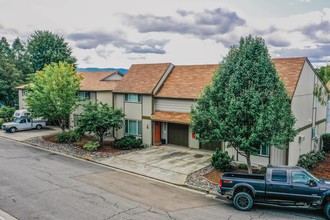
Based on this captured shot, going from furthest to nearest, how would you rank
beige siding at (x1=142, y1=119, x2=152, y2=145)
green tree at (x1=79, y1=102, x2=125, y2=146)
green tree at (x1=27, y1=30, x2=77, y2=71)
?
1. green tree at (x1=27, y1=30, x2=77, y2=71)
2. beige siding at (x1=142, y1=119, x2=152, y2=145)
3. green tree at (x1=79, y1=102, x2=125, y2=146)

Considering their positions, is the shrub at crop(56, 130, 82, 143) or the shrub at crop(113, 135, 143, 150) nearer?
the shrub at crop(113, 135, 143, 150)

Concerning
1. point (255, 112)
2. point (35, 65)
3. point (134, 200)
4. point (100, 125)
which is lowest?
point (134, 200)

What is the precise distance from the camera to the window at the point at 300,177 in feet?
40.5

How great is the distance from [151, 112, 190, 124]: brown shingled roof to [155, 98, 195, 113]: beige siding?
16.6 inches

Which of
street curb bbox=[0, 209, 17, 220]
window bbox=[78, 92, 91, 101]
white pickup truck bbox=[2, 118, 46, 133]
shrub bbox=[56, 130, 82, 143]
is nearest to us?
street curb bbox=[0, 209, 17, 220]

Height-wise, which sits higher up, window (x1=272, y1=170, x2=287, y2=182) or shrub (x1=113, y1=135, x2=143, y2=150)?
window (x1=272, y1=170, x2=287, y2=182)

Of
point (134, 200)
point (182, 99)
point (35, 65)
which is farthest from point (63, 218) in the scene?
point (35, 65)

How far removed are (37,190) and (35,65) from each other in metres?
42.1

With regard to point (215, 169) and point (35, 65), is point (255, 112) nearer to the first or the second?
point (215, 169)

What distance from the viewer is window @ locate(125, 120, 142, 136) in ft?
88.9

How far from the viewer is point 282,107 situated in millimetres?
14953

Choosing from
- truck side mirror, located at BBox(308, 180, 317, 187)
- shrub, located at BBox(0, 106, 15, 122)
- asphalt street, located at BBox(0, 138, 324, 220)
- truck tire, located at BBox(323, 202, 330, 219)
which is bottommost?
asphalt street, located at BBox(0, 138, 324, 220)

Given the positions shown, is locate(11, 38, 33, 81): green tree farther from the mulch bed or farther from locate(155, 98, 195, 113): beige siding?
locate(155, 98, 195, 113): beige siding

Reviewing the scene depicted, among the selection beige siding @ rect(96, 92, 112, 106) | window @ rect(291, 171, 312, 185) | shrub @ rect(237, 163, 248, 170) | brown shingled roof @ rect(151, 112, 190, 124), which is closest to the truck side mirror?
window @ rect(291, 171, 312, 185)
